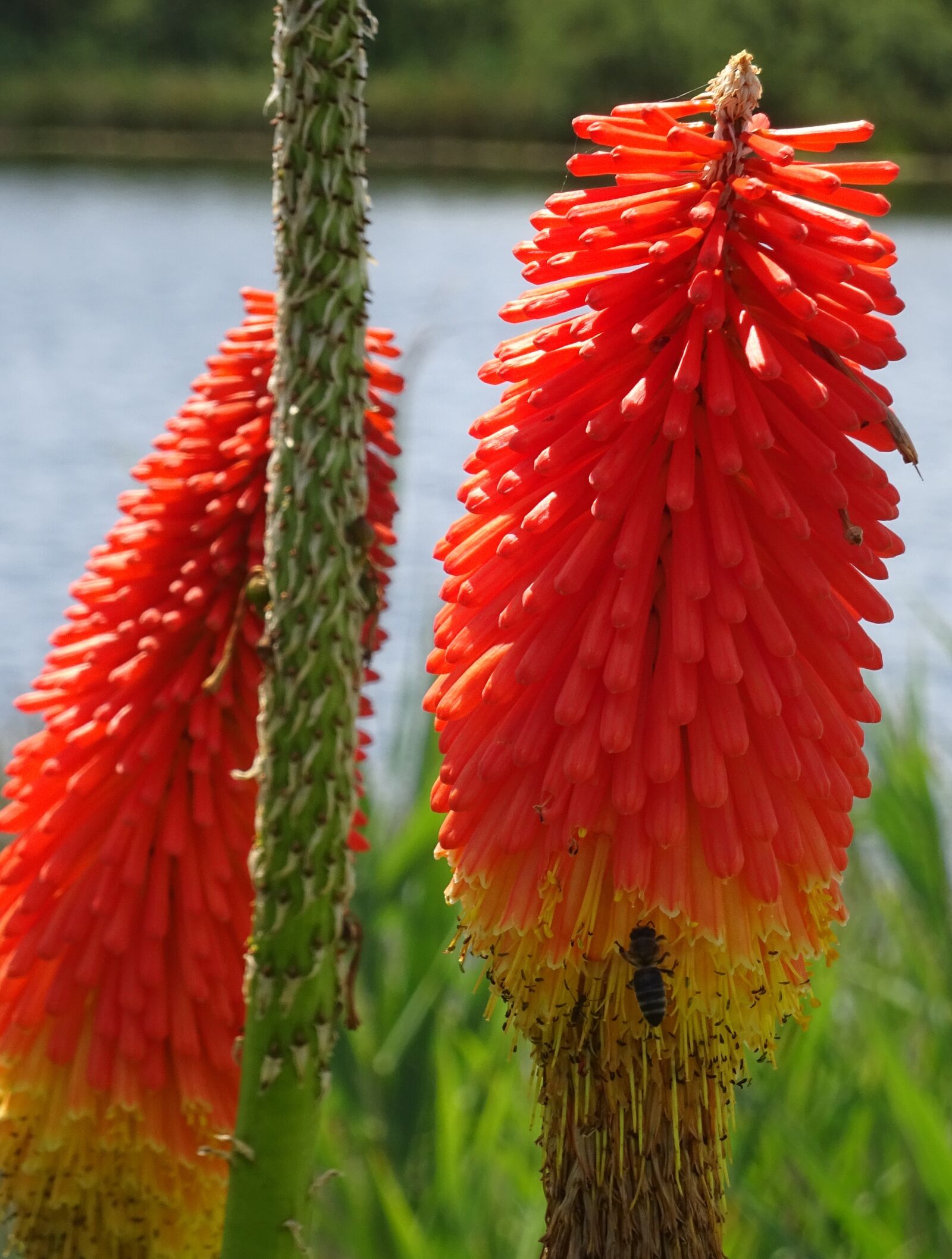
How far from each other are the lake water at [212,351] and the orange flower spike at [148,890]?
6.20 ft

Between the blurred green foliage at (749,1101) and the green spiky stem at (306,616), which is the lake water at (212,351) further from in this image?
the green spiky stem at (306,616)

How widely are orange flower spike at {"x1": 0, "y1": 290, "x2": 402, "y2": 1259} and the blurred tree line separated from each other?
45855 mm

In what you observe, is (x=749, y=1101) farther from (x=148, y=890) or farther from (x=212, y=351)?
(x=212, y=351)

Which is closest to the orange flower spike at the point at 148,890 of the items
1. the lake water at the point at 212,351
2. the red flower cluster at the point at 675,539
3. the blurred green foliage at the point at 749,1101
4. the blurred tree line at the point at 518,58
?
the red flower cluster at the point at 675,539

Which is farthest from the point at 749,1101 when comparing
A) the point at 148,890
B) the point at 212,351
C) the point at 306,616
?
the point at 212,351

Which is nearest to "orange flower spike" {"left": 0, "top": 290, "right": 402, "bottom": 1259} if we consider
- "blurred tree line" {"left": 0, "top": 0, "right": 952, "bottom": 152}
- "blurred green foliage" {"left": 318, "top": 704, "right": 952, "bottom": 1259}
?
"blurred green foliage" {"left": 318, "top": 704, "right": 952, "bottom": 1259}

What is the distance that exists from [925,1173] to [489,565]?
8.15ft

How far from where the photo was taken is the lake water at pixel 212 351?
1280 centimetres

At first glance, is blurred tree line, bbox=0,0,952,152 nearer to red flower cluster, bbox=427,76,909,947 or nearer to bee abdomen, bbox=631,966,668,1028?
red flower cluster, bbox=427,76,909,947

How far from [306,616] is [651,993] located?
0.45 metres

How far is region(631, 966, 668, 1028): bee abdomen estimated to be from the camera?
4.81 ft

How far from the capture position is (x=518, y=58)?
6097cm

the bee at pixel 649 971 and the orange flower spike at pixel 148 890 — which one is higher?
the orange flower spike at pixel 148 890

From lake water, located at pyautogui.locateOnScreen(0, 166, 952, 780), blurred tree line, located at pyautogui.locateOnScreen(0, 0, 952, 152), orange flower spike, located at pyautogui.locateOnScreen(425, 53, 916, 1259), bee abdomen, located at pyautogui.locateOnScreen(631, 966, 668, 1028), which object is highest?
blurred tree line, located at pyautogui.locateOnScreen(0, 0, 952, 152)
